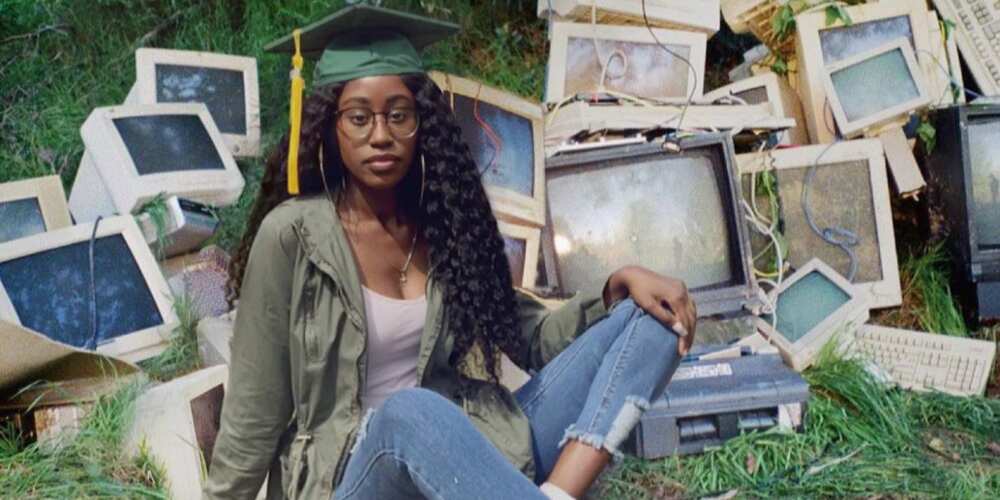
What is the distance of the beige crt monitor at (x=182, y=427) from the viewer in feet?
9.70

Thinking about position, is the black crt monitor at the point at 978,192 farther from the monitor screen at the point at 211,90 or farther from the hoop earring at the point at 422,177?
the monitor screen at the point at 211,90

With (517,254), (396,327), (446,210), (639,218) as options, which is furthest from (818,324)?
(396,327)

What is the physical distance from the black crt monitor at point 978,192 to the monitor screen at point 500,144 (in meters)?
1.58

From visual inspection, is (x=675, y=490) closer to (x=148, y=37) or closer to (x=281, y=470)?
(x=281, y=470)

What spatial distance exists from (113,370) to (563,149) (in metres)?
1.59

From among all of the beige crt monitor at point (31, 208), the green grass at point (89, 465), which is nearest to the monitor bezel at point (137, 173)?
the beige crt monitor at point (31, 208)

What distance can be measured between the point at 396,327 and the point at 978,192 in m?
2.68

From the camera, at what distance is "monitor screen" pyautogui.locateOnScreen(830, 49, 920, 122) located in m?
4.10

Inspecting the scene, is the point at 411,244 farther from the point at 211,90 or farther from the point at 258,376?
the point at 211,90

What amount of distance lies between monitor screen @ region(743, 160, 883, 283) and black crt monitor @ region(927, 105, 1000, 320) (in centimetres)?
31

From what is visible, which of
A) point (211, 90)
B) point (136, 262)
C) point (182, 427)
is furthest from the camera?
point (211, 90)

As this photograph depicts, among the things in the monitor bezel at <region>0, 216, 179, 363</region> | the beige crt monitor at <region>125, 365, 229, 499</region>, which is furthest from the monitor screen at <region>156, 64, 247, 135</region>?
the beige crt monitor at <region>125, 365, 229, 499</region>

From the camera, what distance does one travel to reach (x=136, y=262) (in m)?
3.71

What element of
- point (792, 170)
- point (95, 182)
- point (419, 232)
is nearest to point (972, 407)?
point (792, 170)
